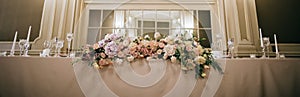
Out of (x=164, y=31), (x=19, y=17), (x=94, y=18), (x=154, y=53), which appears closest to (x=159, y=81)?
(x=154, y=53)

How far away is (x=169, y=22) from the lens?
7.97ft

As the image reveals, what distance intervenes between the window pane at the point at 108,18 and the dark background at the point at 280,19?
5.11 ft

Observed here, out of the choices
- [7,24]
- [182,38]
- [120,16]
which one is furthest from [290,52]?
[7,24]

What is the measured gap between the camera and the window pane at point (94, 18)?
8.03 ft

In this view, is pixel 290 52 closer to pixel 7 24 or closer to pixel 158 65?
pixel 158 65

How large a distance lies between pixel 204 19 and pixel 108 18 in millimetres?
1067

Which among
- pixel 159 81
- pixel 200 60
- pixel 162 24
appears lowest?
pixel 159 81

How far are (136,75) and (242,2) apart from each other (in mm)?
1674

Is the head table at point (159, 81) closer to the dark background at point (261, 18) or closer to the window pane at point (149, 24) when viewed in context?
the dark background at point (261, 18)

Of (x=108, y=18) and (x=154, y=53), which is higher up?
(x=108, y=18)

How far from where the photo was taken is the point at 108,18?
2.46 meters

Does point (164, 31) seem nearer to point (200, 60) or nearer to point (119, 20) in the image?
point (119, 20)

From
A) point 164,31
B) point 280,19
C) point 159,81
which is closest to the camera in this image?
point 159,81

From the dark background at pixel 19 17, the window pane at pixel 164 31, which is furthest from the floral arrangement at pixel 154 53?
the dark background at pixel 19 17
